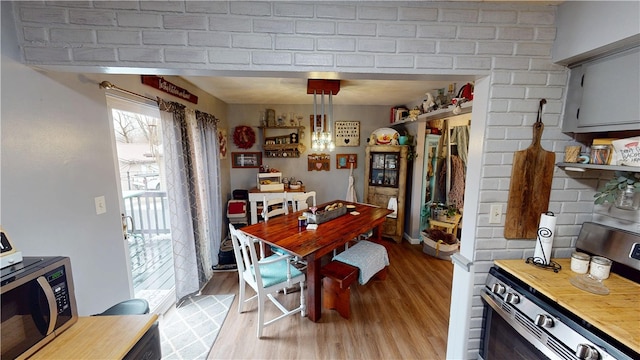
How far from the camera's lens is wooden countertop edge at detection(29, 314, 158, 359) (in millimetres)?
833

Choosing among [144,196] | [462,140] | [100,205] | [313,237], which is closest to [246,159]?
[144,196]

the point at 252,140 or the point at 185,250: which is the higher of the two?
the point at 252,140

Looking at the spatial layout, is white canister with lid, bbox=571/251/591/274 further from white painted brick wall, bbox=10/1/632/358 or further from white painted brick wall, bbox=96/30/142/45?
white painted brick wall, bbox=96/30/142/45

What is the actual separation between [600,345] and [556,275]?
1.40 feet

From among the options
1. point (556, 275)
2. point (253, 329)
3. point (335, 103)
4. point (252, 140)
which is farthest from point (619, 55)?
point (252, 140)

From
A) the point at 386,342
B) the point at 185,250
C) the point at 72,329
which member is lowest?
the point at 386,342

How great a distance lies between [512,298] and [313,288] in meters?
1.38

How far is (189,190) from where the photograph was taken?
234 centimetres

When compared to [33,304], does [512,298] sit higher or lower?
lower

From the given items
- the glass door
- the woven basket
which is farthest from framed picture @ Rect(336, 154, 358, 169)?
the glass door

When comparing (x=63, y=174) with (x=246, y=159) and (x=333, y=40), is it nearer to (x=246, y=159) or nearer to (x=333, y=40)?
(x=333, y=40)

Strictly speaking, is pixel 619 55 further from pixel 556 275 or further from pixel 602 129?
pixel 556 275

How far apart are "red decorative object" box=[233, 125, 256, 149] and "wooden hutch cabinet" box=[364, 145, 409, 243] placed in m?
1.94

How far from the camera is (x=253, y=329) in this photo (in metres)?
2.00
